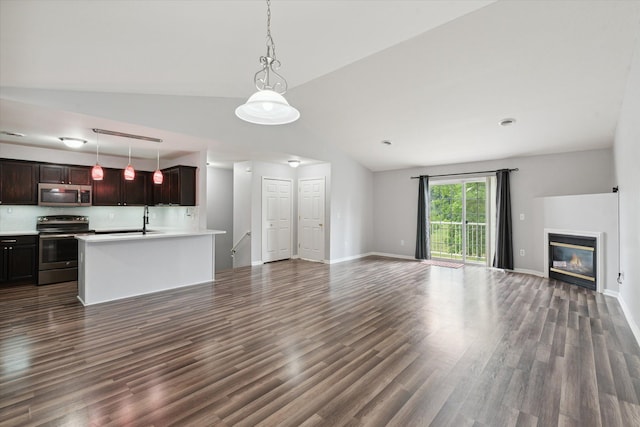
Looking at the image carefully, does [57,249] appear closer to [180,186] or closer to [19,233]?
[19,233]

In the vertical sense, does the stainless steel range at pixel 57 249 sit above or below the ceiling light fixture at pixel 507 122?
below

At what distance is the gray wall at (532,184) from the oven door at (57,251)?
7656mm

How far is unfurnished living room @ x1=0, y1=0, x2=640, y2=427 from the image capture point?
216cm

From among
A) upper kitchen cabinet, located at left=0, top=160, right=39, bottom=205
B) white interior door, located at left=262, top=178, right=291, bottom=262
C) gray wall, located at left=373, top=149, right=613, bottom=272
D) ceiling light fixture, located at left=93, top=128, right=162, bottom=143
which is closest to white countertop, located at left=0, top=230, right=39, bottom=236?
upper kitchen cabinet, located at left=0, top=160, right=39, bottom=205

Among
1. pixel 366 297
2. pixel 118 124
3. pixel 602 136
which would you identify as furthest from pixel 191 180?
pixel 602 136

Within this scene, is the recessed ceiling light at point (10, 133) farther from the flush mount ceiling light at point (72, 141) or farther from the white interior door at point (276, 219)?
the white interior door at point (276, 219)

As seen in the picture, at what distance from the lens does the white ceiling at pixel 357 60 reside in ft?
7.86

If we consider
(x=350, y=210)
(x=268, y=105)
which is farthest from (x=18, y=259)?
(x=350, y=210)

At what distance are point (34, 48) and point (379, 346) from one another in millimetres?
4139

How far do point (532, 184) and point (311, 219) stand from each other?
517cm

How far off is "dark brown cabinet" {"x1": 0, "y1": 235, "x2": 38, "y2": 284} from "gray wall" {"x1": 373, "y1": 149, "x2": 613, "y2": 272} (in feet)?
26.8

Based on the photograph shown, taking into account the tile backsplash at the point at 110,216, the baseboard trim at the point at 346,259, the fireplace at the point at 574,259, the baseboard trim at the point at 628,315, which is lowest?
the baseboard trim at the point at 628,315

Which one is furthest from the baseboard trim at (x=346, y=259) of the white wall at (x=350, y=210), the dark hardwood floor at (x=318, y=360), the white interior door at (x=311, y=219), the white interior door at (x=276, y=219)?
the dark hardwood floor at (x=318, y=360)

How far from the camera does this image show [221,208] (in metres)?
8.34
